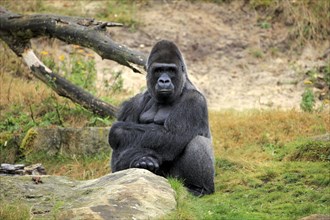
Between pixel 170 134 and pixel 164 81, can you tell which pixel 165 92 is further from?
pixel 170 134

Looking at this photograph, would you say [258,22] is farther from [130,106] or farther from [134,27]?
[130,106]

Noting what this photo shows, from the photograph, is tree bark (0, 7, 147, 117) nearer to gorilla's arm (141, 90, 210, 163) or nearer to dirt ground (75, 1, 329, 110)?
gorilla's arm (141, 90, 210, 163)

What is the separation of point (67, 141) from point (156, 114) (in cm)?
223

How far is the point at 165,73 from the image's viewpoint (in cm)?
728

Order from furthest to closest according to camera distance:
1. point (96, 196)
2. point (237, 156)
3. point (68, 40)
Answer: point (68, 40), point (237, 156), point (96, 196)

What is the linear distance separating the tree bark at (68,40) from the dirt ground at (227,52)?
2.64 meters

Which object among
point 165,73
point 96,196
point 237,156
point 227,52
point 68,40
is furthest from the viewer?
point 227,52

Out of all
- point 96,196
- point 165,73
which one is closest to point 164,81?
point 165,73

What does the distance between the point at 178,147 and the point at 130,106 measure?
0.80m

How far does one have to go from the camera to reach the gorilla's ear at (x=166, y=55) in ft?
23.9

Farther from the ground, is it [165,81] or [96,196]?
[165,81]

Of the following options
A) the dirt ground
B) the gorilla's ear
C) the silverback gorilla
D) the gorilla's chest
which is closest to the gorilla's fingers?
the silverback gorilla

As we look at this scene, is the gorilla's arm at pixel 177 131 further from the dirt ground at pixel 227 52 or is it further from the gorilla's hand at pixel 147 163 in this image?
the dirt ground at pixel 227 52

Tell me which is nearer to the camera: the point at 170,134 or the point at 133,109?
the point at 170,134
